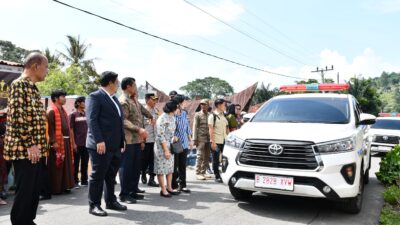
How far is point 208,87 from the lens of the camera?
114 meters

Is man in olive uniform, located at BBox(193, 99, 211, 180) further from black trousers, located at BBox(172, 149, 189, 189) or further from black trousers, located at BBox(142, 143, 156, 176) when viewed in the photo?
black trousers, located at BBox(172, 149, 189, 189)

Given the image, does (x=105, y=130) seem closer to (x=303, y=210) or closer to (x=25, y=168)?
(x=25, y=168)

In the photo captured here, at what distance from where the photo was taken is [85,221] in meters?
4.40

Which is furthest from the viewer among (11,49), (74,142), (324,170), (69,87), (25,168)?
(11,49)

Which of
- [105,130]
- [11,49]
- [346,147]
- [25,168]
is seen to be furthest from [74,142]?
[11,49]

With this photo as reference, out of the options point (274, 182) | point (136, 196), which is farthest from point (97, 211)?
point (274, 182)

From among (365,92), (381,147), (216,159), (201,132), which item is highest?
(365,92)

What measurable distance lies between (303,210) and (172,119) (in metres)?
2.55

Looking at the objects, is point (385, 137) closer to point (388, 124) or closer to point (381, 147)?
point (381, 147)

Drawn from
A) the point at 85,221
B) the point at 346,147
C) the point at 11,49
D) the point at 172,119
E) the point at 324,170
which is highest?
the point at 11,49

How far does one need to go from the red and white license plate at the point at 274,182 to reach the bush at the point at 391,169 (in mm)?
3521

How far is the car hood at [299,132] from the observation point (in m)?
4.43

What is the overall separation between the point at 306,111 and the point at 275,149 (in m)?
1.40

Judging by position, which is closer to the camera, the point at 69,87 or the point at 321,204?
the point at 321,204
